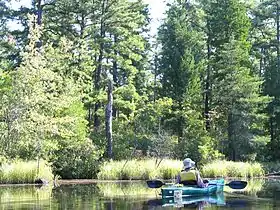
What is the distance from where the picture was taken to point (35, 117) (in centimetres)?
2919

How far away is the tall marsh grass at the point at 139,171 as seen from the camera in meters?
30.8

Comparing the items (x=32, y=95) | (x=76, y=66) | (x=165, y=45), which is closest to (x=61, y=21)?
(x=76, y=66)

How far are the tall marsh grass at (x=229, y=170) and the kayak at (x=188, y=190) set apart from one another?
32.8ft

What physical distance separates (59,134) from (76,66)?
10.8 meters

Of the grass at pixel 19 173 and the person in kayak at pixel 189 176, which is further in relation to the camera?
the grass at pixel 19 173

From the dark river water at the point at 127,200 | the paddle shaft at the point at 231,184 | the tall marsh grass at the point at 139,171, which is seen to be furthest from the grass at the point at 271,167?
the dark river water at the point at 127,200

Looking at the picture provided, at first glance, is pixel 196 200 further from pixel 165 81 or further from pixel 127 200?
pixel 165 81

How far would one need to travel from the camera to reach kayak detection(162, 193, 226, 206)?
1880cm

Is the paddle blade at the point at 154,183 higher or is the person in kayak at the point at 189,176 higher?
the person in kayak at the point at 189,176

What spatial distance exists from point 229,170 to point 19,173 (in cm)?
1273

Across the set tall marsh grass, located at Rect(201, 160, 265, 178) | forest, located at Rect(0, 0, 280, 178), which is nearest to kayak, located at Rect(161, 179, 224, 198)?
tall marsh grass, located at Rect(201, 160, 265, 178)

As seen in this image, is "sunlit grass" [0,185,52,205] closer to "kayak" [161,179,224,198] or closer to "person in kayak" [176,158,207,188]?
"kayak" [161,179,224,198]

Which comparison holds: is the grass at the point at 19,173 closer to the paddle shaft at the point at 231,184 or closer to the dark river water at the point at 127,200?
the dark river water at the point at 127,200

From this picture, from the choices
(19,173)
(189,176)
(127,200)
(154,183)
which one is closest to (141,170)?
(19,173)
